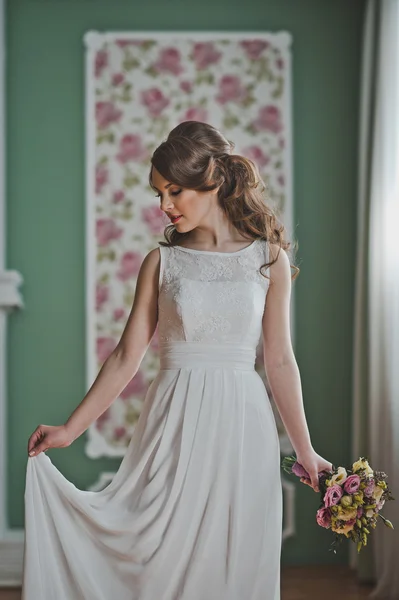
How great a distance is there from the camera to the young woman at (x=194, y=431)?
6.97 ft

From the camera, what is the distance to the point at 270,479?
2.22m

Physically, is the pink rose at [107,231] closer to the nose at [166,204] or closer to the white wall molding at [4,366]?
the white wall molding at [4,366]

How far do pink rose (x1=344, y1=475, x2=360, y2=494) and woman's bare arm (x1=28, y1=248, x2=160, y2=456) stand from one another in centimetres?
63

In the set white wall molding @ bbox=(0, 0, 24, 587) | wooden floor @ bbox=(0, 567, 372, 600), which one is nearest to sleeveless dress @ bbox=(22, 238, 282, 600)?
wooden floor @ bbox=(0, 567, 372, 600)

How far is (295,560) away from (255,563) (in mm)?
2507

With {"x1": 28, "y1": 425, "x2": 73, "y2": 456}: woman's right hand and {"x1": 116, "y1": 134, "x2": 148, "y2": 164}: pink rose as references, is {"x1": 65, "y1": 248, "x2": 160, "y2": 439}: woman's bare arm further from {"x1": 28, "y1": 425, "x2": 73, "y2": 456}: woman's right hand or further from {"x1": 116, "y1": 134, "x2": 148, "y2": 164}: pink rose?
{"x1": 116, "y1": 134, "x2": 148, "y2": 164}: pink rose

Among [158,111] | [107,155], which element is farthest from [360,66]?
[107,155]

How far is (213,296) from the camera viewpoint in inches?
89.6

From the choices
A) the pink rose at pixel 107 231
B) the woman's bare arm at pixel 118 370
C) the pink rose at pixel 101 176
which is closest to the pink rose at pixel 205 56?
the pink rose at pixel 101 176

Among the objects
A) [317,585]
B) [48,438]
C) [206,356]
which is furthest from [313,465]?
[317,585]

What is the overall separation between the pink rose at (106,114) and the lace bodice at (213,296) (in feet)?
7.98

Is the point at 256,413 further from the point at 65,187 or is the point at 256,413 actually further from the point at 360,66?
the point at 360,66

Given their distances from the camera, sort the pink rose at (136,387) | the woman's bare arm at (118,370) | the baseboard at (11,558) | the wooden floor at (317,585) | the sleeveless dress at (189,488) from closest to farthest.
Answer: the sleeveless dress at (189,488) < the woman's bare arm at (118,370) < the wooden floor at (317,585) < the baseboard at (11,558) < the pink rose at (136,387)

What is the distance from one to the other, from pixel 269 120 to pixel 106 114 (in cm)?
88
